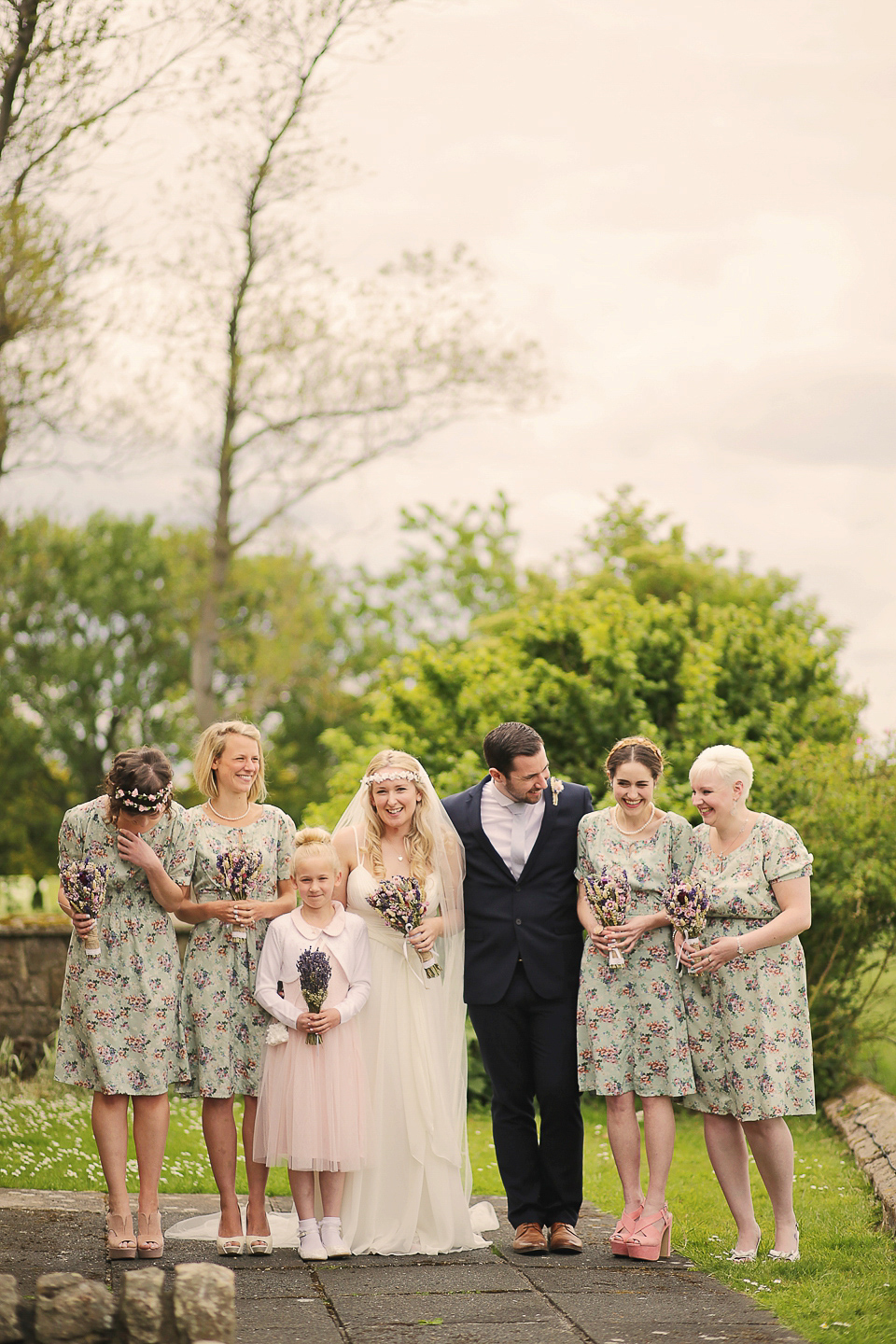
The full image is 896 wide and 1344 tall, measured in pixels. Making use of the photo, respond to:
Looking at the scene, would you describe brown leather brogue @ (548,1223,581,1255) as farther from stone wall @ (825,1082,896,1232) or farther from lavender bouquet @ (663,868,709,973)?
stone wall @ (825,1082,896,1232)

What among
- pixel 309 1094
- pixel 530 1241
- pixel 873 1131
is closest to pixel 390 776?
pixel 309 1094

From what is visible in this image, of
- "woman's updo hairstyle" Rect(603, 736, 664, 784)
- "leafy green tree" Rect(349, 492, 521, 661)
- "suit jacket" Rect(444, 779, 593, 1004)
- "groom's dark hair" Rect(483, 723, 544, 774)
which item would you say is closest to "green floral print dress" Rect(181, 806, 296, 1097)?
"suit jacket" Rect(444, 779, 593, 1004)

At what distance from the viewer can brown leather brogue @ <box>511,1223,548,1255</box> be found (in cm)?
552

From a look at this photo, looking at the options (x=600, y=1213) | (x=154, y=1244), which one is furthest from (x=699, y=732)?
(x=154, y=1244)

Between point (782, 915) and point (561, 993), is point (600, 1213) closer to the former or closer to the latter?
point (561, 993)

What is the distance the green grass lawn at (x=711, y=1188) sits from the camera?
4.88 meters

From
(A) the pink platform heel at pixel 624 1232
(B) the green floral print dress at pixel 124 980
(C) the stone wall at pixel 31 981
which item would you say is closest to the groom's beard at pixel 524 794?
(B) the green floral print dress at pixel 124 980

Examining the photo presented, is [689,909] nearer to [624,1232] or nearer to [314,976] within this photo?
[624,1232]

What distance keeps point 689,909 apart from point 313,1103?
1725 mm

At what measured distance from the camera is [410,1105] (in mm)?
A: 5648

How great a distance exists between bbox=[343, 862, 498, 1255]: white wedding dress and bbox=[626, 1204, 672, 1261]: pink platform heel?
68 centimetres

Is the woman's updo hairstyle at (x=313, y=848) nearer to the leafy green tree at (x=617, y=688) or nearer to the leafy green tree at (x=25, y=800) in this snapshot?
the leafy green tree at (x=617, y=688)

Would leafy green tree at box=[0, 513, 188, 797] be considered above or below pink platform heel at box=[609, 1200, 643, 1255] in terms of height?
above

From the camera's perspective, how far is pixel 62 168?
981cm
